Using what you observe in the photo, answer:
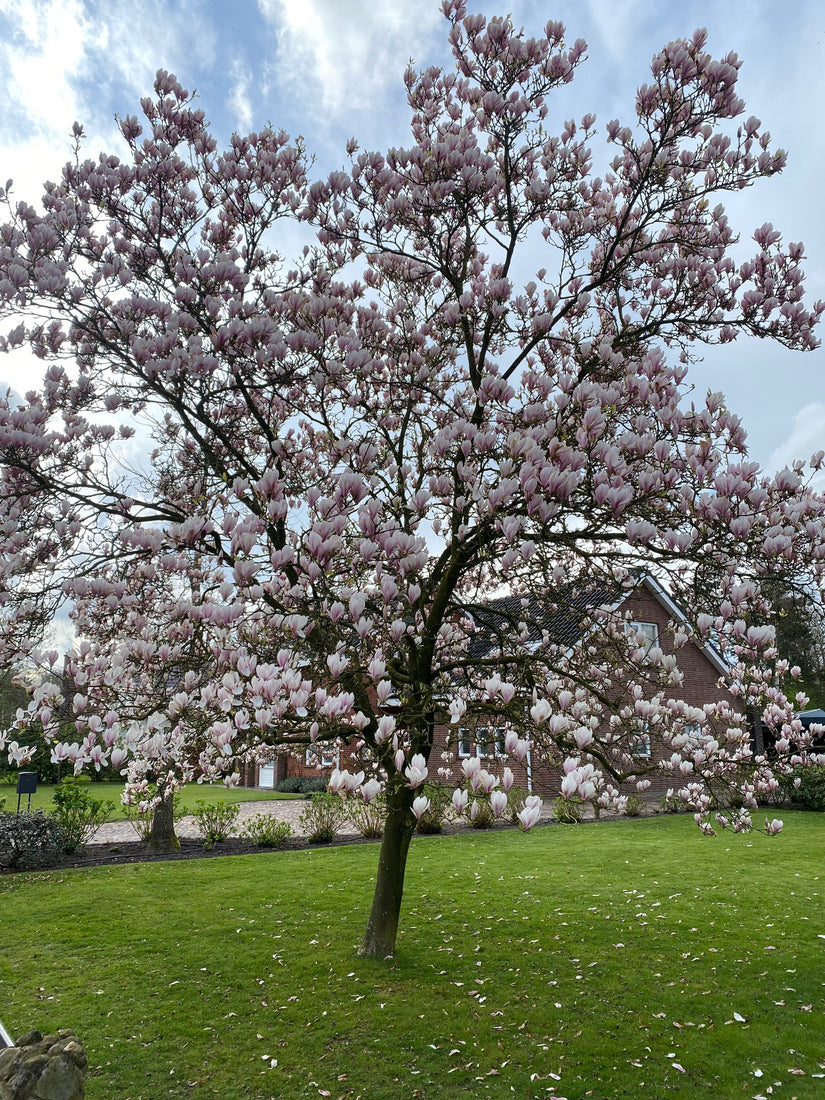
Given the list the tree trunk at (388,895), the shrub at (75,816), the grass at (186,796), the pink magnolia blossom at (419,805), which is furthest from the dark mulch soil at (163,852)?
the pink magnolia blossom at (419,805)

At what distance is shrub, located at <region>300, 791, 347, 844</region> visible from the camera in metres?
15.4

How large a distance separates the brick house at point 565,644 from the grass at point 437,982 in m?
1.97

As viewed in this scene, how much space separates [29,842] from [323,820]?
19.9ft

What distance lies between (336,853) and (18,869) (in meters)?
6.19

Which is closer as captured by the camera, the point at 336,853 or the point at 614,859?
the point at 614,859

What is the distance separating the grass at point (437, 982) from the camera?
5.14m

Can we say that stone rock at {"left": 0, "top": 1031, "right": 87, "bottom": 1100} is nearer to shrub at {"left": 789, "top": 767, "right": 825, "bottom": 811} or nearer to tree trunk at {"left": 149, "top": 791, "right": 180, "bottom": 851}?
tree trunk at {"left": 149, "top": 791, "right": 180, "bottom": 851}

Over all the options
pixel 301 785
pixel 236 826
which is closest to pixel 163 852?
pixel 236 826

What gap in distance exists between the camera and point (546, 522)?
4.00 metres

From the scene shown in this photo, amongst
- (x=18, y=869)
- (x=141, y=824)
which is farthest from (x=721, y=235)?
(x=141, y=824)

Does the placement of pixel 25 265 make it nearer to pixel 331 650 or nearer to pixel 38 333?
pixel 38 333

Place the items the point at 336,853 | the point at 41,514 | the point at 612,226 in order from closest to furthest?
the point at 41,514 → the point at 612,226 → the point at 336,853

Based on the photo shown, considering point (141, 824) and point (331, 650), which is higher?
point (331, 650)

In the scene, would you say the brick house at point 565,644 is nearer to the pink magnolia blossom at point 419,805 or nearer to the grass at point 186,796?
the pink magnolia blossom at point 419,805
